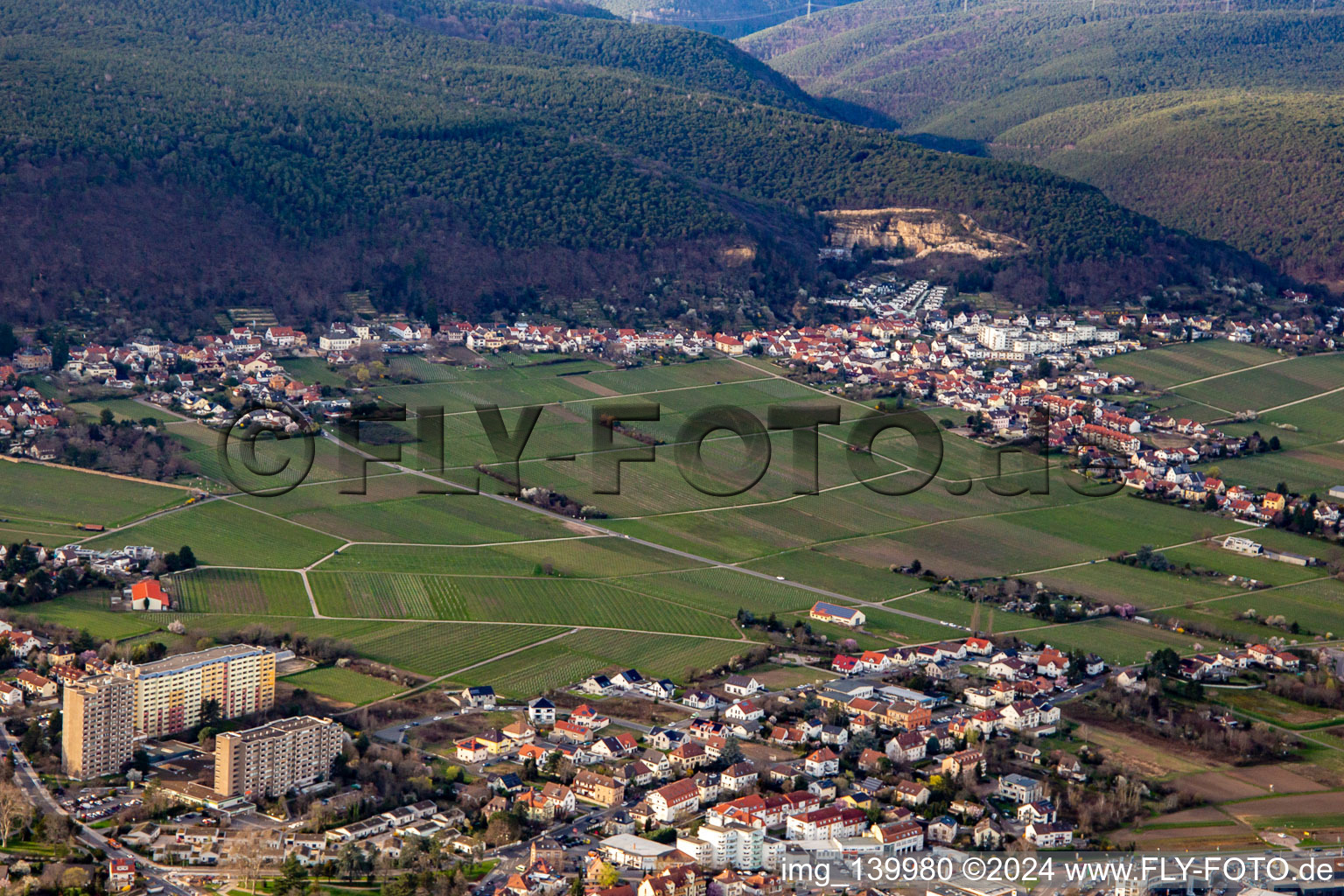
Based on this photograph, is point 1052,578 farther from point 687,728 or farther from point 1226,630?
point 687,728

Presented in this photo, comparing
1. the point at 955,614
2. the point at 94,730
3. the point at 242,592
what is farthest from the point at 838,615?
the point at 94,730

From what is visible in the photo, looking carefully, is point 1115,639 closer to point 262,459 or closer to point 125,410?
point 262,459

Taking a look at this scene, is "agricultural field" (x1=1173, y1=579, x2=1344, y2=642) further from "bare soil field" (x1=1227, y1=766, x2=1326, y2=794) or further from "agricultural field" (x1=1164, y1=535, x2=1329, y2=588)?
"bare soil field" (x1=1227, y1=766, x2=1326, y2=794)

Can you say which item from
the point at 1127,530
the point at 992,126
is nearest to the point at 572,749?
the point at 1127,530

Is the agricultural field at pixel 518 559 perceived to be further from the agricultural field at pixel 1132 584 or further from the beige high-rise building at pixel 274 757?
the beige high-rise building at pixel 274 757

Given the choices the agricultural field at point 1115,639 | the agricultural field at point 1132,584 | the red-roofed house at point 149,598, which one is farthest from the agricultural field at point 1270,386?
the red-roofed house at point 149,598
